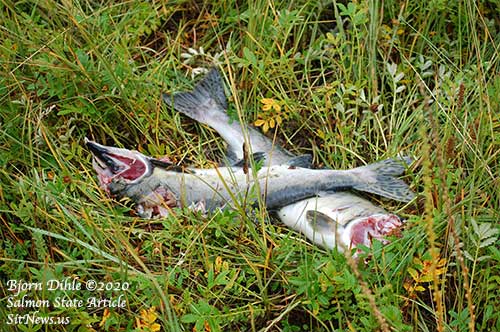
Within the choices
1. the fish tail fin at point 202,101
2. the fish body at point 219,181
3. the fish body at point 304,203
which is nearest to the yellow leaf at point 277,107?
the fish body at point 304,203

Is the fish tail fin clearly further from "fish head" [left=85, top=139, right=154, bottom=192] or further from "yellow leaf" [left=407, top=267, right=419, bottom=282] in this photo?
"yellow leaf" [left=407, top=267, right=419, bottom=282]

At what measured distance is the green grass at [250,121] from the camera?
9.45ft

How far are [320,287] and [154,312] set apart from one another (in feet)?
2.00

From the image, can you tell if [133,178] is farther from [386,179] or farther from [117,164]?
[386,179]

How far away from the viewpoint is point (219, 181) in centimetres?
346

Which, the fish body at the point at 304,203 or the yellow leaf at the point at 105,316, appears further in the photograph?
the fish body at the point at 304,203

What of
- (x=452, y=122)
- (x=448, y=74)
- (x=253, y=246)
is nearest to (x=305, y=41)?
(x=448, y=74)

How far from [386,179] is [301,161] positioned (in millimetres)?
416

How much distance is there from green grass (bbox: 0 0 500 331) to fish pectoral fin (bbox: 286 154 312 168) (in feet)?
0.39

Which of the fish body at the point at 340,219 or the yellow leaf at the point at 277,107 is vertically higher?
the yellow leaf at the point at 277,107

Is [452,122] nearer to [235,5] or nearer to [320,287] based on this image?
[320,287]

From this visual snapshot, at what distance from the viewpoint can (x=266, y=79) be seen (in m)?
3.90

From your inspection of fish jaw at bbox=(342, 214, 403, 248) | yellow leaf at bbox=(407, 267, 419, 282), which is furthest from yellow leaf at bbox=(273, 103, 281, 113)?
yellow leaf at bbox=(407, 267, 419, 282)

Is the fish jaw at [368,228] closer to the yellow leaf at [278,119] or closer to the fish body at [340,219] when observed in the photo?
the fish body at [340,219]
